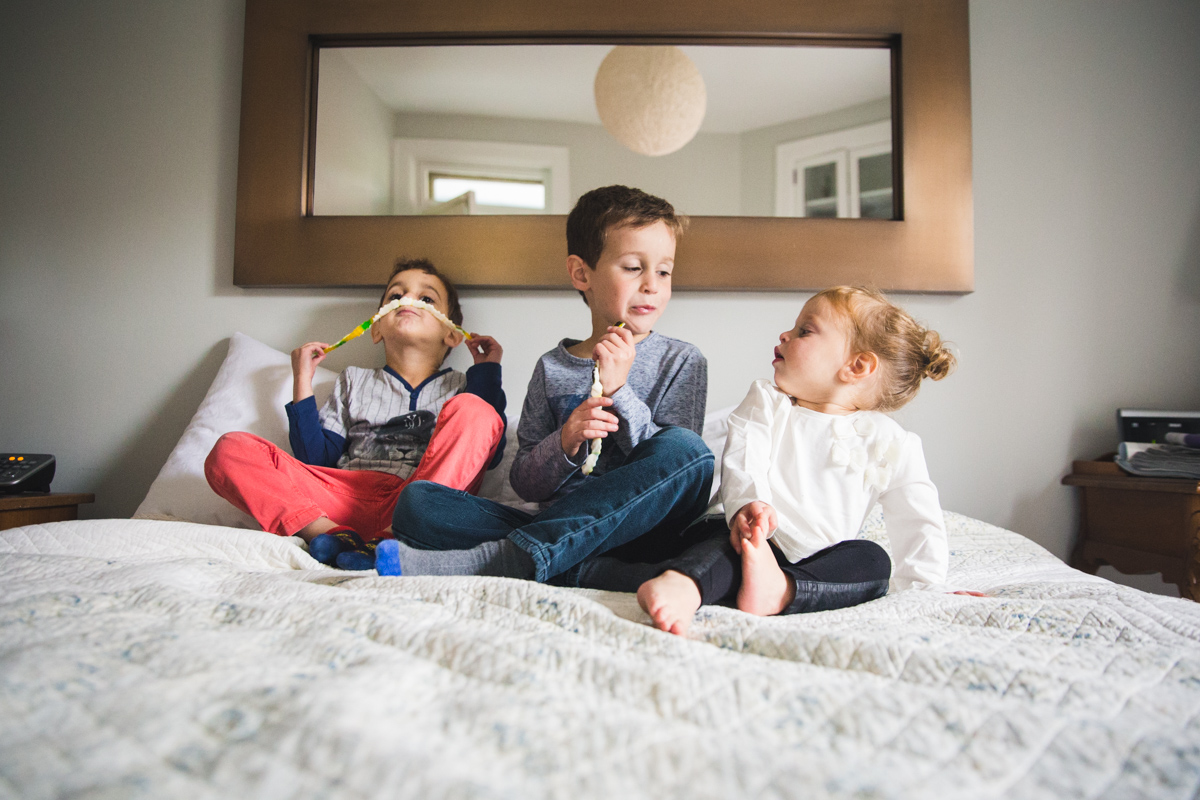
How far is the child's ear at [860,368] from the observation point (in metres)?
0.97

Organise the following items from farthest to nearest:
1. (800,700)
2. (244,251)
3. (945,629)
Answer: (244,251), (945,629), (800,700)

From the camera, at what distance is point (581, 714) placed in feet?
1.29

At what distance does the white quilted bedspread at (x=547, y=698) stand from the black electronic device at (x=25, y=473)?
0.85m

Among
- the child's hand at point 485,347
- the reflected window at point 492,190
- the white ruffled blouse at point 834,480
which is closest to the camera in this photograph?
the white ruffled blouse at point 834,480

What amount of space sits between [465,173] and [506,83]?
242 mm

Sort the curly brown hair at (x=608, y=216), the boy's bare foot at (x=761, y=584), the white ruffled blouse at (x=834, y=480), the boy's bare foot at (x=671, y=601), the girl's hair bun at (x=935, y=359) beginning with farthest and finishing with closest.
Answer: the curly brown hair at (x=608, y=216) → the girl's hair bun at (x=935, y=359) → the white ruffled blouse at (x=834, y=480) → the boy's bare foot at (x=761, y=584) → the boy's bare foot at (x=671, y=601)

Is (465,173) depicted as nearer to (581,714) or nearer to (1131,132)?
(581,714)

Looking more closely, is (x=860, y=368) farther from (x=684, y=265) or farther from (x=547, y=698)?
(x=547, y=698)

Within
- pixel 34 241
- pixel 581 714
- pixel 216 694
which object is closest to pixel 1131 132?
pixel 581 714

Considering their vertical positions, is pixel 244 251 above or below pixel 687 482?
above

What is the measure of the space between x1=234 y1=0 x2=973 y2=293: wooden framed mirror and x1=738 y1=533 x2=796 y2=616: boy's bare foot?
883 millimetres

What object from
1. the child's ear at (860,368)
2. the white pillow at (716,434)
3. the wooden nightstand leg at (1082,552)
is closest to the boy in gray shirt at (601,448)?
the white pillow at (716,434)

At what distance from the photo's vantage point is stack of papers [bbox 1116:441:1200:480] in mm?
1269

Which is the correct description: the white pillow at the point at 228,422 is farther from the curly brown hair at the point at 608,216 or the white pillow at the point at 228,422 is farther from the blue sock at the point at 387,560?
the curly brown hair at the point at 608,216
